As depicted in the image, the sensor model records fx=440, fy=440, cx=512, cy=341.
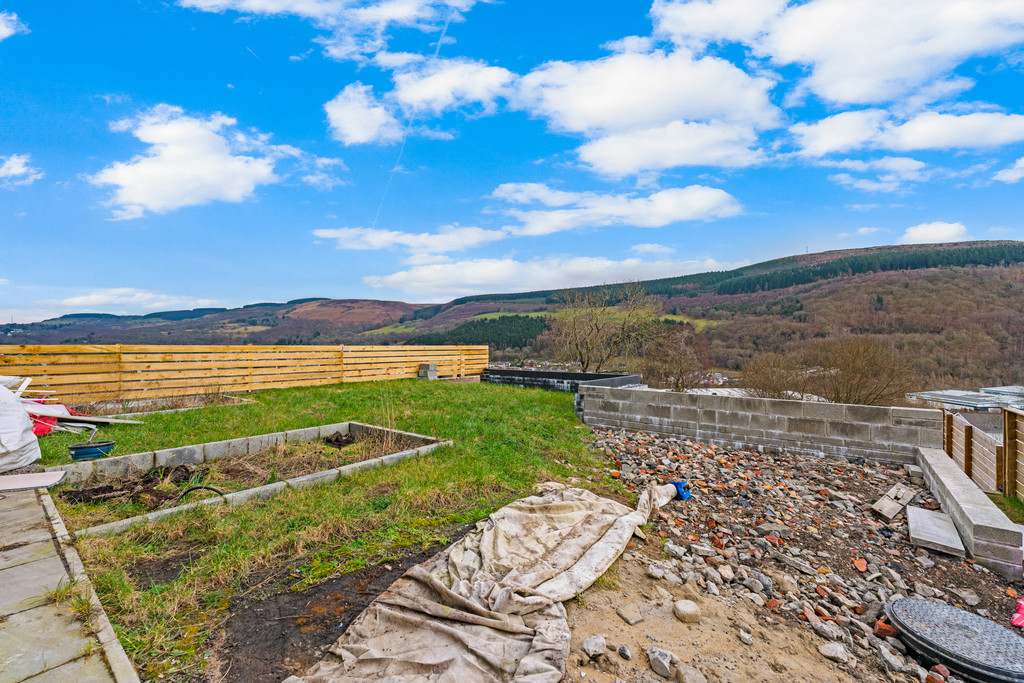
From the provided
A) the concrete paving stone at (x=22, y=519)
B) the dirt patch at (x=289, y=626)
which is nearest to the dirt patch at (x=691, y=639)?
the dirt patch at (x=289, y=626)

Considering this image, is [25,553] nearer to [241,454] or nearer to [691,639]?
[241,454]

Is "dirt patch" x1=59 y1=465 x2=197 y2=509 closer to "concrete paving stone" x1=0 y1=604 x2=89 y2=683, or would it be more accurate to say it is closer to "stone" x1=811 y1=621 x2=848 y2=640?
"concrete paving stone" x1=0 y1=604 x2=89 y2=683

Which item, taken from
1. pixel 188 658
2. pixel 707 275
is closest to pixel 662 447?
pixel 188 658

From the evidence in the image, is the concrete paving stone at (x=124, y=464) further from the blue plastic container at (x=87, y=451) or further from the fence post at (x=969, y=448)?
the fence post at (x=969, y=448)

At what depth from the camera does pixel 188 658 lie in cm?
221

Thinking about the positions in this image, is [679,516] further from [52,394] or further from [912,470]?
[52,394]

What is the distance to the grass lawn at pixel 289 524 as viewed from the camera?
2521 millimetres

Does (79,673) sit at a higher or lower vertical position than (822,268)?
lower

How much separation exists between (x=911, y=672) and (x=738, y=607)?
0.91 m

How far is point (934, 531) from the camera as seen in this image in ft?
13.3

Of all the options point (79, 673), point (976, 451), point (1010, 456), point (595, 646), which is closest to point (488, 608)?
point (595, 646)

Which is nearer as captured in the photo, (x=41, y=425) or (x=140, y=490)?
(x=140, y=490)

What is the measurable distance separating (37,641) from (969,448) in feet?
32.2

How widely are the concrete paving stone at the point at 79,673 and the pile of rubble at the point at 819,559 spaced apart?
A: 2.54 m
